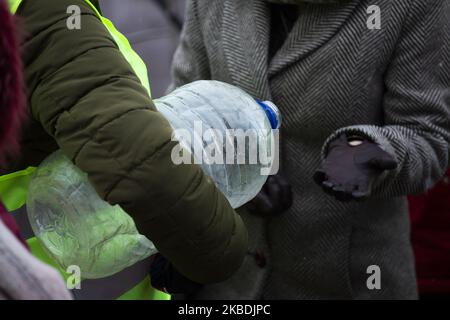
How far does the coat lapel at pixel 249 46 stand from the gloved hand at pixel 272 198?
0.66 ft

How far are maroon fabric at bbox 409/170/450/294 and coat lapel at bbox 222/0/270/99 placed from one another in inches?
39.4

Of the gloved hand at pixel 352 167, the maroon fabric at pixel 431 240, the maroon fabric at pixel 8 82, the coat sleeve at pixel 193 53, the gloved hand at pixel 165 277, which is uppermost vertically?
the maroon fabric at pixel 8 82

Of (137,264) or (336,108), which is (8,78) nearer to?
(137,264)

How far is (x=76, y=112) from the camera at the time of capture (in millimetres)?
1193

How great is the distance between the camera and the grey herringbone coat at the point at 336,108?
1831mm

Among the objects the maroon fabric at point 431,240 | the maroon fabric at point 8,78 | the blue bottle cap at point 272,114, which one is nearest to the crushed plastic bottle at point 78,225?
the blue bottle cap at point 272,114

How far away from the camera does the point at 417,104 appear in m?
1.86

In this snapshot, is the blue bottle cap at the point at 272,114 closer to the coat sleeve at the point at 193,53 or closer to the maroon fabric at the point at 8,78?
the coat sleeve at the point at 193,53

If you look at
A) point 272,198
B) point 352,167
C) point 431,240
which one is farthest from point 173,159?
point 431,240

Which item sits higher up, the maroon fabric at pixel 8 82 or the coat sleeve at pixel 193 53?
the maroon fabric at pixel 8 82

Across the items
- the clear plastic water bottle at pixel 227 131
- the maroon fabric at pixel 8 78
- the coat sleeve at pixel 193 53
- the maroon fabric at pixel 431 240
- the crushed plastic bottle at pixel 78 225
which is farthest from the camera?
the maroon fabric at pixel 431 240

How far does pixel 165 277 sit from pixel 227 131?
34 cm

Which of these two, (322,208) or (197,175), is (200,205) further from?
(322,208)

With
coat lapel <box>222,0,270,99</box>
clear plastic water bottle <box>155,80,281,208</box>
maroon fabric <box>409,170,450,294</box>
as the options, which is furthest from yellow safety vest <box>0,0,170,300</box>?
maroon fabric <box>409,170,450,294</box>
